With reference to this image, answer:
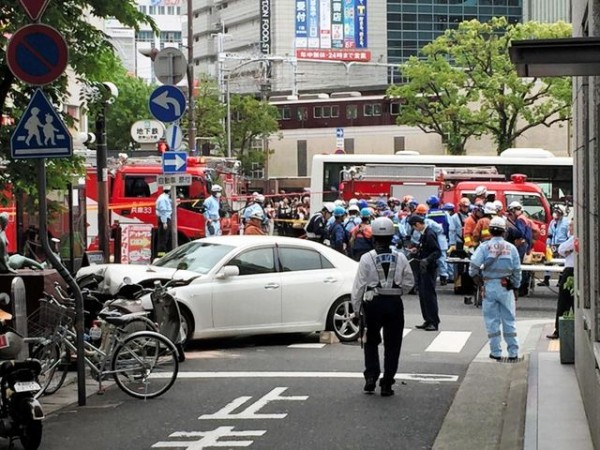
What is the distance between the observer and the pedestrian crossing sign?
35.7 ft

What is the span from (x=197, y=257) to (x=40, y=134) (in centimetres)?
531

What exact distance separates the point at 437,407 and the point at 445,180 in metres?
22.9

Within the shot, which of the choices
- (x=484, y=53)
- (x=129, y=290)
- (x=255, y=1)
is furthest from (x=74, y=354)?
(x=255, y=1)

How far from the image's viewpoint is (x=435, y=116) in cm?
5700

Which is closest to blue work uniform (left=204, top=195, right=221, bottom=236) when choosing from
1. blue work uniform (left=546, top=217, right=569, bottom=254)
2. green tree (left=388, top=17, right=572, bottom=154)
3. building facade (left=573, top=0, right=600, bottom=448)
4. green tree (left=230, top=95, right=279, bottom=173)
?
blue work uniform (left=546, top=217, right=569, bottom=254)

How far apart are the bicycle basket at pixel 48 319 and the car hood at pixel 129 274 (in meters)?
2.99

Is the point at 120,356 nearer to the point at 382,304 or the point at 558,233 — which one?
the point at 382,304

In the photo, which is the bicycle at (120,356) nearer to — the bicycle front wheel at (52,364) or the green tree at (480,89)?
the bicycle front wheel at (52,364)

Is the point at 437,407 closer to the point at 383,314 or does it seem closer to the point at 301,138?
the point at 383,314

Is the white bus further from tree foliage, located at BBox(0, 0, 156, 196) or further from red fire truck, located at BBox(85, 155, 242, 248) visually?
tree foliage, located at BBox(0, 0, 156, 196)

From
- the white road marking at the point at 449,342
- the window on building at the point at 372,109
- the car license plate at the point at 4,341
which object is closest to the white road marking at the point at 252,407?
the car license plate at the point at 4,341

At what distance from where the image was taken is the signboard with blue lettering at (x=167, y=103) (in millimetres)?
17734

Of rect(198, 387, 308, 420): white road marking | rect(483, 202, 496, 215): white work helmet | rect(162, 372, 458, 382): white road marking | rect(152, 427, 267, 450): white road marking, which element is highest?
rect(483, 202, 496, 215): white work helmet

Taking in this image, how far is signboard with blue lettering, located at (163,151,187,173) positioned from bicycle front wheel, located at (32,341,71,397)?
23.1 ft
